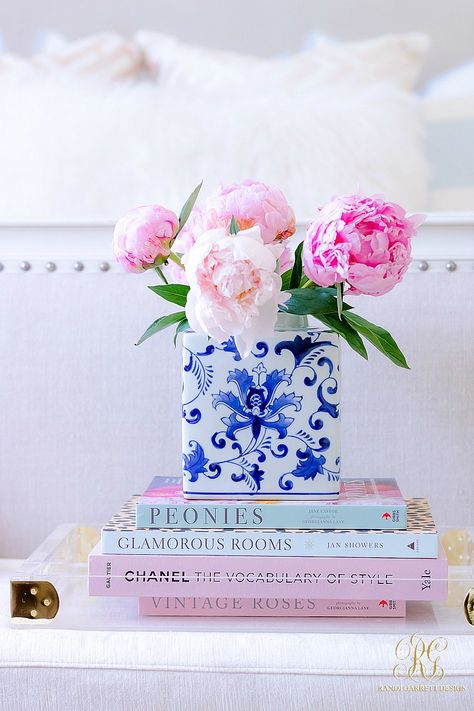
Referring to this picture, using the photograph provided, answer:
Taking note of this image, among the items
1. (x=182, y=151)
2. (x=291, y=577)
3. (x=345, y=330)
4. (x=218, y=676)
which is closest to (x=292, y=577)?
(x=291, y=577)

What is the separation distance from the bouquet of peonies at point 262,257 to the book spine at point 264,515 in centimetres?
16

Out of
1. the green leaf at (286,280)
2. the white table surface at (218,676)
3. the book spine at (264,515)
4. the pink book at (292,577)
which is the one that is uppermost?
the green leaf at (286,280)

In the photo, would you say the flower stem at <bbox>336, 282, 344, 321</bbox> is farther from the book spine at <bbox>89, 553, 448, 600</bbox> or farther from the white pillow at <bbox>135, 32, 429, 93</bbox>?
the white pillow at <bbox>135, 32, 429, 93</bbox>

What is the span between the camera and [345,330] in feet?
2.71

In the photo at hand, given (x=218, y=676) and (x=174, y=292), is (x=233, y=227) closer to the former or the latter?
(x=174, y=292)

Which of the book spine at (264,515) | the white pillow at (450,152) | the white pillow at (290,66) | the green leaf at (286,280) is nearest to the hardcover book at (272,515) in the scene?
the book spine at (264,515)

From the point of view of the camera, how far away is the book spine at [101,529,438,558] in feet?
2.48

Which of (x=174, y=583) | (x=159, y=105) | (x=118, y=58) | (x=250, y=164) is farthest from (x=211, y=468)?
(x=118, y=58)

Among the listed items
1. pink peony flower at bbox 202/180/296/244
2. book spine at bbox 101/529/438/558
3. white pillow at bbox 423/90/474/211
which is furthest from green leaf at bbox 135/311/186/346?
white pillow at bbox 423/90/474/211

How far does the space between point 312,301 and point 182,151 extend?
0.68 meters

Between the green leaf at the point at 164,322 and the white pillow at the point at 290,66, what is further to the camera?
the white pillow at the point at 290,66

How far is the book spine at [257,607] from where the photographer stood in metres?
0.77

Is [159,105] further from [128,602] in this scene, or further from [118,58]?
[128,602]

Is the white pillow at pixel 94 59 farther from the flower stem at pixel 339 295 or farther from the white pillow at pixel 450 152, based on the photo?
the flower stem at pixel 339 295
